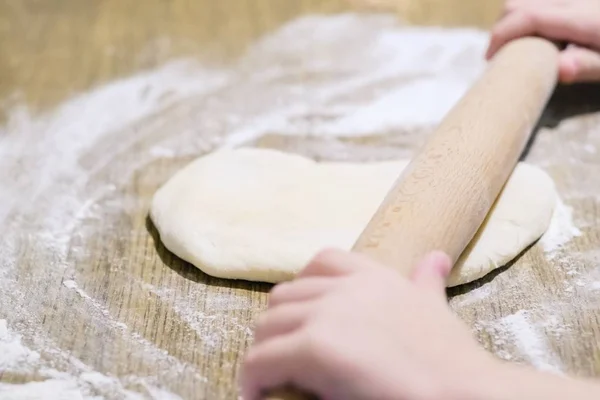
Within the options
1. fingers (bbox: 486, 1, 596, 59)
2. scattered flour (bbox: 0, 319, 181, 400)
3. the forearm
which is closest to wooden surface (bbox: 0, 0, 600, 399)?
scattered flour (bbox: 0, 319, 181, 400)

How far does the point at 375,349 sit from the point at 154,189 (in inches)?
27.0

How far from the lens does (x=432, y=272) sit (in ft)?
2.50

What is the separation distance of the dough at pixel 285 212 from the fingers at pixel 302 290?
237 mm

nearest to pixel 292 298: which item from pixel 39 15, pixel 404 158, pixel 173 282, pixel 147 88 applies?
pixel 173 282

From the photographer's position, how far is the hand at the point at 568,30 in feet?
4.33

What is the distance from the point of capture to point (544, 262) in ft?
3.46

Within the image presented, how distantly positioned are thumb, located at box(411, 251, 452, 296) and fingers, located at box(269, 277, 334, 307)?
0.33 feet

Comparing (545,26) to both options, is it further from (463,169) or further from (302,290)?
(302,290)

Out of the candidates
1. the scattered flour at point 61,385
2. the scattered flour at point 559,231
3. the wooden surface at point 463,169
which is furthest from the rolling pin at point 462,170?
the scattered flour at point 61,385

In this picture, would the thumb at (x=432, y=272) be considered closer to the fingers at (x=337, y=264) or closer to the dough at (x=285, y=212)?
the fingers at (x=337, y=264)

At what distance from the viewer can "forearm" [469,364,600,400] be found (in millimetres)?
631

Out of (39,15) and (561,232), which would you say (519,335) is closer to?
(561,232)

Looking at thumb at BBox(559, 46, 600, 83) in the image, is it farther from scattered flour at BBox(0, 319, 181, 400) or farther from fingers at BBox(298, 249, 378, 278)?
scattered flour at BBox(0, 319, 181, 400)

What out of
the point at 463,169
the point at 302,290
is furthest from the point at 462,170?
the point at 302,290
